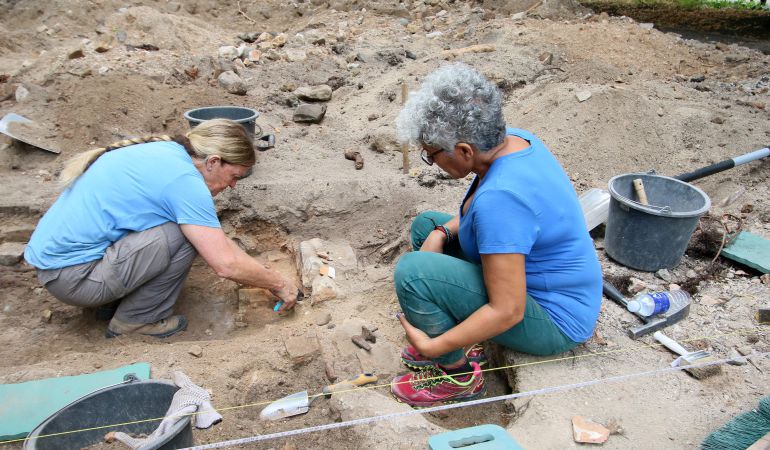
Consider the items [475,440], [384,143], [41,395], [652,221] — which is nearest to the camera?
[475,440]

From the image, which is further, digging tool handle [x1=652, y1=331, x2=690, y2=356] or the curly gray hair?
digging tool handle [x1=652, y1=331, x2=690, y2=356]

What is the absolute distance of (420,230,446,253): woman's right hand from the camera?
114 inches

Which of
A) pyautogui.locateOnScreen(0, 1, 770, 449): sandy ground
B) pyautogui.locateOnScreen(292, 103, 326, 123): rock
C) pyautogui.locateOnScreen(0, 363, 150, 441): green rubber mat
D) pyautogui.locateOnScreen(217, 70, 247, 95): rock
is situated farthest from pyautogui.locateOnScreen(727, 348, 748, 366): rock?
pyautogui.locateOnScreen(217, 70, 247, 95): rock

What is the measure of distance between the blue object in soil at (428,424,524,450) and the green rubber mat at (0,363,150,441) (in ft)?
5.27

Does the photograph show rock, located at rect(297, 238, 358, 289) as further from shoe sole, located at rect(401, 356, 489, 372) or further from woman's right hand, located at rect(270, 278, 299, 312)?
shoe sole, located at rect(401, 356, 489, 372)

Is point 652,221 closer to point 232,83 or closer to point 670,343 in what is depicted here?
point 670,343

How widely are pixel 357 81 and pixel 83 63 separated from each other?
11.4ft

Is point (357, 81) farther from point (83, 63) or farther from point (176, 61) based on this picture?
point (83, 63)

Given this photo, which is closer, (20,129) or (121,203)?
(121,203)

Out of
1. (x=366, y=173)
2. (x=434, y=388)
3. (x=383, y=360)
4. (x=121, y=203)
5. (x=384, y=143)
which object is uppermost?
(x=121, y=203)

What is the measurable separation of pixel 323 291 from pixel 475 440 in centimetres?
189

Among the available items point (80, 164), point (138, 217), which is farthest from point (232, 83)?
point (138, 217)

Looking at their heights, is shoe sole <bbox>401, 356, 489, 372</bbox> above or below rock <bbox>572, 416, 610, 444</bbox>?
below

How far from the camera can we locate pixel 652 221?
3227 millimetres
